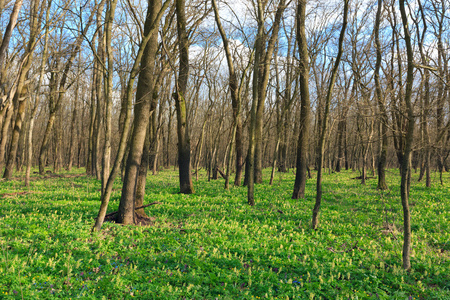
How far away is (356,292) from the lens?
12.8 ft

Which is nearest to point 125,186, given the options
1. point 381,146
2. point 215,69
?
point 381,146

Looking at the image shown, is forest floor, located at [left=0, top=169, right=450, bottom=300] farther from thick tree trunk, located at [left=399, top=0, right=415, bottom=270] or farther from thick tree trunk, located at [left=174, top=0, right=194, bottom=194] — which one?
thick tree trunk, located at [left=174, top=0, right=194, bottom=194]

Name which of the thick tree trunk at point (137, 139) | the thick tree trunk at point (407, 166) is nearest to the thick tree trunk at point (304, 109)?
the thick tree trunk at point (407, 166)

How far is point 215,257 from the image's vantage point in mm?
4891

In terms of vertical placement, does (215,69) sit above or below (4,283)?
above

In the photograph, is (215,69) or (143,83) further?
(215,69)

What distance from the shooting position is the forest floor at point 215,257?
147 inches

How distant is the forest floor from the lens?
3726 mm

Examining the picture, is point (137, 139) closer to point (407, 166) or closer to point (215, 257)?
point (215, 257)

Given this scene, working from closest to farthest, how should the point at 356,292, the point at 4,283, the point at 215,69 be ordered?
1. the point at 4,283
2. the point at 356,292
3. the point at 215,69

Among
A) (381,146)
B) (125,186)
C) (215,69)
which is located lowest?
(125,186)

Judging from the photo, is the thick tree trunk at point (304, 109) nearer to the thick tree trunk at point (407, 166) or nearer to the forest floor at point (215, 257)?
the forest floor at point (215, 257)

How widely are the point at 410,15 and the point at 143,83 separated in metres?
14.4

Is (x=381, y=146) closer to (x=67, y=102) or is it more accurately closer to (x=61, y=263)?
(x=61, y=263)
